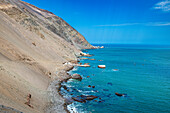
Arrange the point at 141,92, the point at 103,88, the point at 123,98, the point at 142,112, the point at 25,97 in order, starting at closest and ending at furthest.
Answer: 1. the point at 25,97
2. the point at 142,112
3. the point at 123,98
4. the point at 141,92
5. the point at 103,88

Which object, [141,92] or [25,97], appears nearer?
[25,97]

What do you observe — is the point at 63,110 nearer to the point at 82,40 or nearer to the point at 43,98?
the point at 43,98

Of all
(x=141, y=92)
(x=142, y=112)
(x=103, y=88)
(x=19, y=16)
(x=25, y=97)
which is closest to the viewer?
(x=25, y=97)

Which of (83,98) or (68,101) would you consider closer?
(68,101)

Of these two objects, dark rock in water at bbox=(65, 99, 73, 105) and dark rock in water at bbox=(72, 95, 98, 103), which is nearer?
dark rock in water at bbox=(65, 99, 73, 105)

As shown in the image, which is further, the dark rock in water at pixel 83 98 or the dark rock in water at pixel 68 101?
the dark rock in water at pixel 83 98

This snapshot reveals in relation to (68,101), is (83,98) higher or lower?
higher

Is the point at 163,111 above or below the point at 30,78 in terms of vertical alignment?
below

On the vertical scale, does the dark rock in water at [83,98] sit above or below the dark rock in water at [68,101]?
above

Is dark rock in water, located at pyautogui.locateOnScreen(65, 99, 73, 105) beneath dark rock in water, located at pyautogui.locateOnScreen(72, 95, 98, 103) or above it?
beneath

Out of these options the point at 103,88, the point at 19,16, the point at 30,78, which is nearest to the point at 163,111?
the point at 103,88

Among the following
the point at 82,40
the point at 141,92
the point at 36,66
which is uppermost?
the point at 82,40
